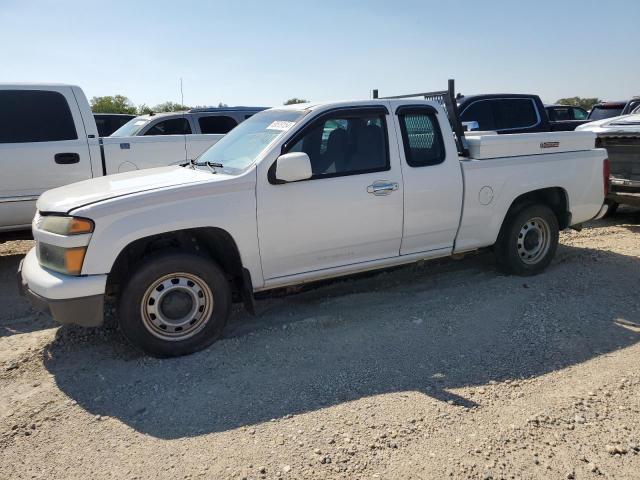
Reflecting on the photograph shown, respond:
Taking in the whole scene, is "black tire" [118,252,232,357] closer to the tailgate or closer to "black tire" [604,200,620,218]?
the tailgate

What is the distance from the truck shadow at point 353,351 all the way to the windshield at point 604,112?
28.6 ft

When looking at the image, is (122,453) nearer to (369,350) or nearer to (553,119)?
(369,350)

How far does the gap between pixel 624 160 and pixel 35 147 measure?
7.87 meters

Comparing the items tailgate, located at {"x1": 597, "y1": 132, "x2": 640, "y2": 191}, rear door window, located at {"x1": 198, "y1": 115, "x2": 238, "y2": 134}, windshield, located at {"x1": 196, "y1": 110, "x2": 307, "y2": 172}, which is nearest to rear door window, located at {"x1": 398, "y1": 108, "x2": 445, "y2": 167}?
windshield, located at {"x1": 196, "y1": 110, "x2": 307, "y2": 172}

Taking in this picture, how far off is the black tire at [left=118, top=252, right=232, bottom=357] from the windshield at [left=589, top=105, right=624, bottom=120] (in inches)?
464

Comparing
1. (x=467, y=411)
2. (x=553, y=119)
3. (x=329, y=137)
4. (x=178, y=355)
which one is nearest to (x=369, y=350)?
(x=467, y=411)

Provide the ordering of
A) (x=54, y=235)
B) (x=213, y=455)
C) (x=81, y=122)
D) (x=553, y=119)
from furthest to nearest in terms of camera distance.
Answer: (x=553, y=119) → (x=81, y=122) → (x=54, y=235) → (x=213, y=455)

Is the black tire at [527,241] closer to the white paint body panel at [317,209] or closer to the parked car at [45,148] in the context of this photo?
the white paint body panel at [317,209]

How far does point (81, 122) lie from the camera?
21.7ft

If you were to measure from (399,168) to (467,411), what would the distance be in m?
2.18

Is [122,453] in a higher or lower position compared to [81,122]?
lower

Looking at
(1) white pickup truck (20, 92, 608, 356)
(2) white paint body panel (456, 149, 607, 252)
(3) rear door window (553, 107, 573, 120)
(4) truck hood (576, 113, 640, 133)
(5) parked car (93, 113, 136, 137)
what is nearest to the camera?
(1) white pickup truck (20, 92, 608, 356)

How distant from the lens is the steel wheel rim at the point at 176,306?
13.1 ft

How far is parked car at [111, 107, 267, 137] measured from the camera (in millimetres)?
9305
